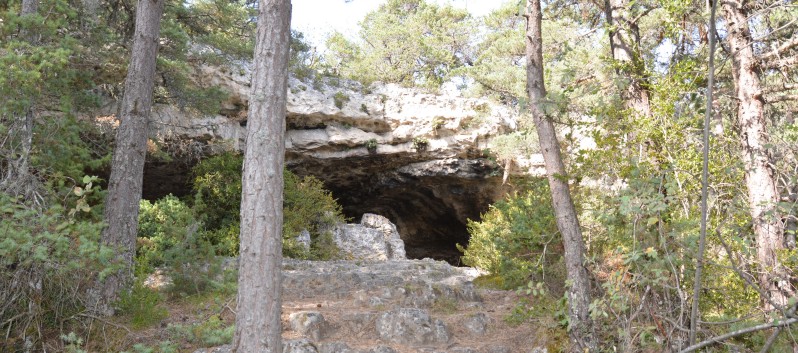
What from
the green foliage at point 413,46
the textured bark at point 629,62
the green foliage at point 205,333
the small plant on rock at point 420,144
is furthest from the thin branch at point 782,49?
the green foliage at point 413,46

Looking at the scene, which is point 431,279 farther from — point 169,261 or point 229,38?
point 229,38

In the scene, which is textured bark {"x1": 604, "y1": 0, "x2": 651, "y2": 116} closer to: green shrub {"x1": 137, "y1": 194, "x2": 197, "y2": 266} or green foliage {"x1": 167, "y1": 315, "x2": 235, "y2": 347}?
green foliage {"x1": 167, "y1": 315, "x2": 235, "y2": 347}

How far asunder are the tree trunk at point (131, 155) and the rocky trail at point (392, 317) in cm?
169

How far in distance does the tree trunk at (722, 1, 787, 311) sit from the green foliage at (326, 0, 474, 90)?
12.5 m

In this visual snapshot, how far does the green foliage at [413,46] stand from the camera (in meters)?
19.7

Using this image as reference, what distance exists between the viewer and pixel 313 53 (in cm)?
1961

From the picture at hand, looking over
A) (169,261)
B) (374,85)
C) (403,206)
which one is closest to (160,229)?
(169,261)

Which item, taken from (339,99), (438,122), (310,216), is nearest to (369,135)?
(339,99)

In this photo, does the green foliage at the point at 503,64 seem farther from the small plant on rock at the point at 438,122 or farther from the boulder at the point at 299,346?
the boulder at the point at 299,346

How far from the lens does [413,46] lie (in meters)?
20.0

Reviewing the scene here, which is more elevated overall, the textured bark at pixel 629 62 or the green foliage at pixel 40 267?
the textured bark at pixel 629 62

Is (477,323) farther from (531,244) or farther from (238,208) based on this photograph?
(238,208)

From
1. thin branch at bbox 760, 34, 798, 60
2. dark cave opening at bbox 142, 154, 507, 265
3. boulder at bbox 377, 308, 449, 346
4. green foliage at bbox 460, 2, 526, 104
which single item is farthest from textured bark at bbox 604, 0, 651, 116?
dark cave opening at bbox 142, 154, 507, 265

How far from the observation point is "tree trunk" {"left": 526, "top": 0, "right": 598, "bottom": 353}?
4.99 m
